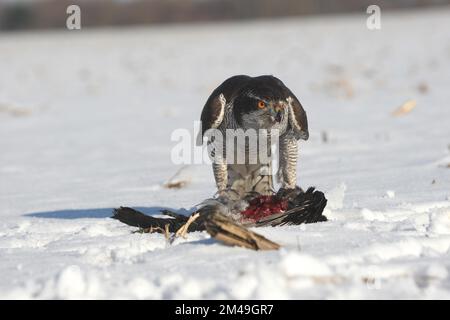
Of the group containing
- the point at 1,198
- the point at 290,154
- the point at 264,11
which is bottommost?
the point at 1,198

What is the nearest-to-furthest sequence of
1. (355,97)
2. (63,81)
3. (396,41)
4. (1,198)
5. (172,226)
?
(172,226) < (1,198) < (355,97) < (63,81) < (396,41)

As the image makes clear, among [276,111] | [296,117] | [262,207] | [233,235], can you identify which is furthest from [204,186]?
[233,235]

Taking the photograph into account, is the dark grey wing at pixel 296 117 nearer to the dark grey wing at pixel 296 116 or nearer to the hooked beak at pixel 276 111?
the dark grey wing at pixel 296 116

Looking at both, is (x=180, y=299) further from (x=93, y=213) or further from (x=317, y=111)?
(x=317, y=111)

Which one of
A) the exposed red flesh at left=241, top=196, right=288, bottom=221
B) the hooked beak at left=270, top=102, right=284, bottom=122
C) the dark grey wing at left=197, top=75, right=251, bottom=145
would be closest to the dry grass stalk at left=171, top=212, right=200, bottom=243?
the exposed red flesh at left=241, top=196, right=288, bottom=221

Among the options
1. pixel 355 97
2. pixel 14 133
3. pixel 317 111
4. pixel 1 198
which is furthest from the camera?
pixel 355 97

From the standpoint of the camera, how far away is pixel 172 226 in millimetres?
4191

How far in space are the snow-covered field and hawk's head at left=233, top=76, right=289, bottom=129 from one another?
0.52m

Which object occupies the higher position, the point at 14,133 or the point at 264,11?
the point at 264,11

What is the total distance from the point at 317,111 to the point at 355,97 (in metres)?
1.67

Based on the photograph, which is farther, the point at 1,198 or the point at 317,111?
the point at 317,111

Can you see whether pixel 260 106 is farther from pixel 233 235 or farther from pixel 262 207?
pixel 233 235

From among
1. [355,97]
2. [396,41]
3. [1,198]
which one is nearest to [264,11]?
[396,41]

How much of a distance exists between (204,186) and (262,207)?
187 centimetres
